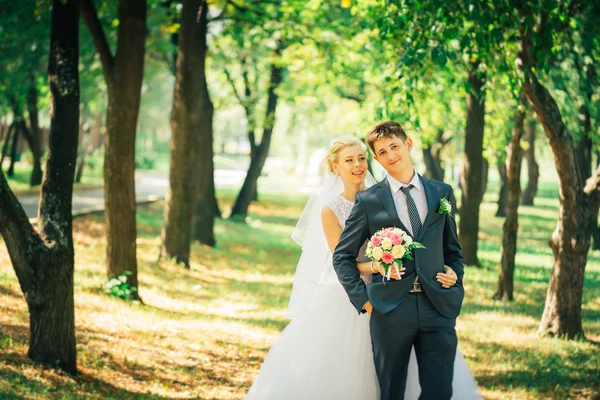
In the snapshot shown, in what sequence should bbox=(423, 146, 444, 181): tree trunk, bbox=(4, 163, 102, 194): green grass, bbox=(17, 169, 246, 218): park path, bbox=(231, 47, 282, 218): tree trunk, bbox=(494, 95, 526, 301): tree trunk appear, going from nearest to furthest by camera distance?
bbox=(494, 95, 526, 301): tree trunk, bbox=(17, 169, 246, 218): park path, bbox=(4, 163, 102, 194): green grass, bbox=(231, 47, 282, 218): tree trunk, bbox=(423, 146, 444, 181): tree trunk

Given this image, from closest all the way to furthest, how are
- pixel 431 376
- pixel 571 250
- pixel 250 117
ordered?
pixel 431 376 → pixel 571 250 → pixel 250 117

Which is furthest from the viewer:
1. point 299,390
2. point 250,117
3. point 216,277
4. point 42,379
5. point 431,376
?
point 250,117

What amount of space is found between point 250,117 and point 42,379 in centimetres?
2442

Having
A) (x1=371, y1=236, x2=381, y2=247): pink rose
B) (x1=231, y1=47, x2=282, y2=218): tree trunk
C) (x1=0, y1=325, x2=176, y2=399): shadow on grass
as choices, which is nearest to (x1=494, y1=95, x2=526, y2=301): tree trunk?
(x1=0, y1=325, x2=176, y2=399): shadow on grass

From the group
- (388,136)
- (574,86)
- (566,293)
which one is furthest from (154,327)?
(574,86)

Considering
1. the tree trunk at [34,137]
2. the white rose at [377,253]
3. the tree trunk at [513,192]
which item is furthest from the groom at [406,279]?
the tree trunk at [34,137]

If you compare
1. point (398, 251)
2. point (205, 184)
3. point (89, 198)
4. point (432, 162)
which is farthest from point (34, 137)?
point (398, 251)

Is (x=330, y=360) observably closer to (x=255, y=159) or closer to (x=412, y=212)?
(x=412, y=212)

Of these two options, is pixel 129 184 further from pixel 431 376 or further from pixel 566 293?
pixel 431 376

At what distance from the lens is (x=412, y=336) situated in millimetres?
4910

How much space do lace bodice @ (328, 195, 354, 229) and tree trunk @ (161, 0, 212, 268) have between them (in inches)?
421

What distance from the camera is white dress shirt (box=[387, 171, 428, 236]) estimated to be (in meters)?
5.10

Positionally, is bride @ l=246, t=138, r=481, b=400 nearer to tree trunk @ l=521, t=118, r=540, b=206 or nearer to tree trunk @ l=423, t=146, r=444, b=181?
tree trunk @ l=423, t=146, r=444, b=181

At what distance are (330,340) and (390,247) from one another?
5.12 feet
